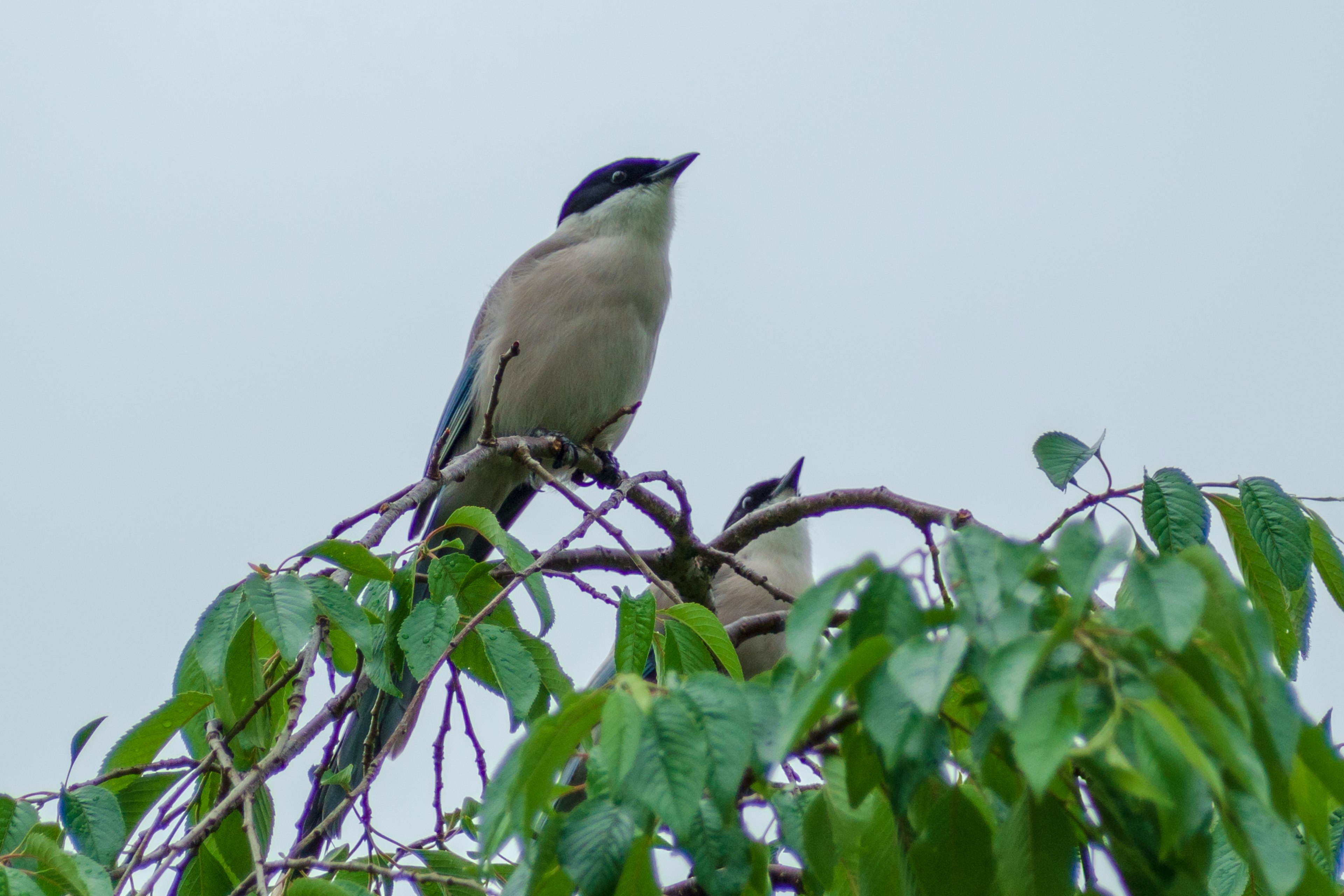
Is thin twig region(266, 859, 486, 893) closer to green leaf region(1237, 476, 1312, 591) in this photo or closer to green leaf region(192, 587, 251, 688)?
green leaf region(192, 587, 251, 688)

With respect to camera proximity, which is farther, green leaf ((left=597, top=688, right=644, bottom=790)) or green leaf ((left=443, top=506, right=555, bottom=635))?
green leaf ((left=443, top=506, right=555, bottom=635))

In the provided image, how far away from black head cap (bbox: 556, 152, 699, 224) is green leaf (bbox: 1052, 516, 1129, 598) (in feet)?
14.3

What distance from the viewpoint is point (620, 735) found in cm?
114

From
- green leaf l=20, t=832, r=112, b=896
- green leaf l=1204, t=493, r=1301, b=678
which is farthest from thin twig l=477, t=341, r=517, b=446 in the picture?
green leaf l=1204, t=493, r=1301, b=678

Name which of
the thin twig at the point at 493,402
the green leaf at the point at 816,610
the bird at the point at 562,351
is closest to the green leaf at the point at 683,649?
the thin twig at the point at 493,402

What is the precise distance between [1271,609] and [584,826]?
140 centimetres

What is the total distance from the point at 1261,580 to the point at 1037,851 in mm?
1124

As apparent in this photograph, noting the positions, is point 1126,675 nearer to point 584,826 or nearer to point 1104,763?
point 1104,763

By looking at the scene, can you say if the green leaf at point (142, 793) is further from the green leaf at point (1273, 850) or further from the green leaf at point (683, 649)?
the green leaf at point (1273, 850)

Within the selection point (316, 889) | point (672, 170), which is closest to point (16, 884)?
point (316, 889)

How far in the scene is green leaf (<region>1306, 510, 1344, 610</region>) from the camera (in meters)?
2.04

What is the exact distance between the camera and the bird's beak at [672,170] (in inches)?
207

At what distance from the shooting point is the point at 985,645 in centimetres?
102

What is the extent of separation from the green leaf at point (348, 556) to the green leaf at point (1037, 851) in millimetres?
1122
